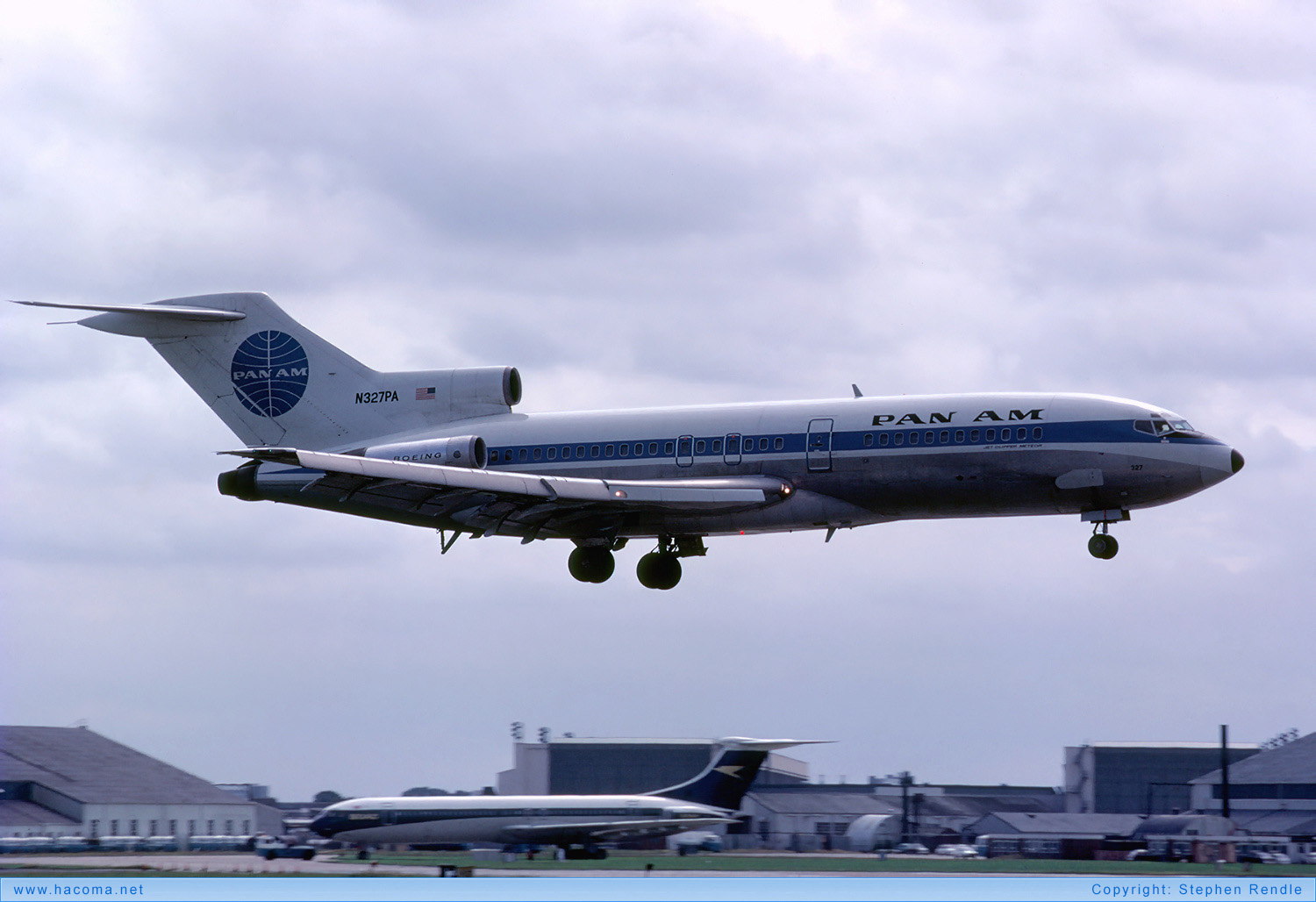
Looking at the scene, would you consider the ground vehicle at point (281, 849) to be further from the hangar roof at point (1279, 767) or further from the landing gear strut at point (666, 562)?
the hangar roof at point (1279, 767)

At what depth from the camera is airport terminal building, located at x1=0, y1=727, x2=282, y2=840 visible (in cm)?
5919

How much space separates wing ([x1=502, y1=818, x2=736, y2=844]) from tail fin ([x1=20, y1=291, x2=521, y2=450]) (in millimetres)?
13007

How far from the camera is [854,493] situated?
3931 centimetres

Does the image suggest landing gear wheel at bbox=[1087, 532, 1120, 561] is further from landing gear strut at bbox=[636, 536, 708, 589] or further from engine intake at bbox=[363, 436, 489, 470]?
engine intake at bbox=[363, 436, 489, 470]

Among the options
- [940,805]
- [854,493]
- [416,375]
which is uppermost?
[416,375]

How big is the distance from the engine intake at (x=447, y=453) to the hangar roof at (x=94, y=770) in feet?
82.0

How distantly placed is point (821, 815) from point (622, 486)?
34.9 meters

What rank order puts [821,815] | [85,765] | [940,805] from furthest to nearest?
[940,805] → [821,815] → [85,765]

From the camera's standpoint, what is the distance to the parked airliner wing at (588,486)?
38656 mm

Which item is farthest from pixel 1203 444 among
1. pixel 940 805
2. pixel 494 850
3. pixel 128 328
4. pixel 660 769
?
pixel 940 805

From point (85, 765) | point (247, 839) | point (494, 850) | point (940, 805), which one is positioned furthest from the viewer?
point (940, 805)

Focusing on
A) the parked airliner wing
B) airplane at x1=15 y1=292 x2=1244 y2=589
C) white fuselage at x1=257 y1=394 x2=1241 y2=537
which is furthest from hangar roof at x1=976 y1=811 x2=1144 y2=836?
the parked airliner wing

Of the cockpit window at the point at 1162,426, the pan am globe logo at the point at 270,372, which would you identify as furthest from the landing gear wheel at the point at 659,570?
the cockpit window at the point at 1162,426

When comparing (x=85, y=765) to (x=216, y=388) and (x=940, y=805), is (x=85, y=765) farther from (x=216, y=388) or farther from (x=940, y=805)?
(x=940, y=805)
